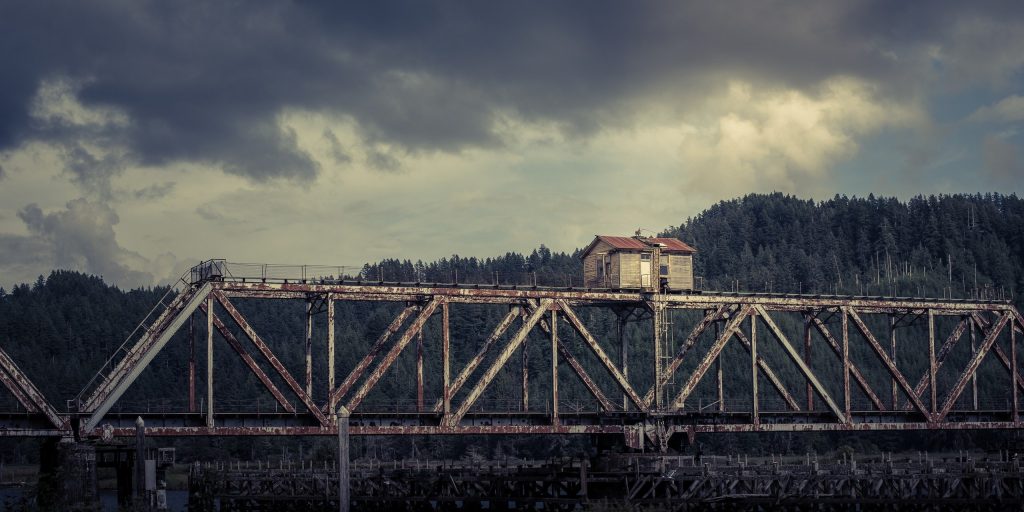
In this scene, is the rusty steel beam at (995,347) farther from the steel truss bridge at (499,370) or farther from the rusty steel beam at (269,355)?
the rusty steel beam at (269,355)

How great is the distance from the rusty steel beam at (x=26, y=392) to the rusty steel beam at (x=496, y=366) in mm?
20962

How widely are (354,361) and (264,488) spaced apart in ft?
331

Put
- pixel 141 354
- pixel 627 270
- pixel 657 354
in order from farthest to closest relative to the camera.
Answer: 1. pixel 627 270
2. pixel 657 354
3. pixel 141 354

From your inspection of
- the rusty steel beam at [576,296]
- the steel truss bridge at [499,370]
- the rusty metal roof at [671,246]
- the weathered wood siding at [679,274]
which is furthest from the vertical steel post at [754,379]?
the rusty metal roof at [671,246]

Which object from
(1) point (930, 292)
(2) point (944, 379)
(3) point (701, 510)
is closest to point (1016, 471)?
(3) point (701, 510)


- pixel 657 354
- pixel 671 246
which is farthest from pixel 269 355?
pixel 671 246

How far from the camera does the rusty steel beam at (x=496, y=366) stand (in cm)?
7131

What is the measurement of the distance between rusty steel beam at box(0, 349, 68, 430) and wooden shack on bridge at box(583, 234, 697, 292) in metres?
34.7

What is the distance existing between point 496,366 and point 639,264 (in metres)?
13.4

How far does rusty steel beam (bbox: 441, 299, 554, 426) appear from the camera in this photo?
71.3 meters

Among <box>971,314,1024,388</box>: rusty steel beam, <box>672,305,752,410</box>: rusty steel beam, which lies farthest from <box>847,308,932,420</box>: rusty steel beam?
<box>971,314,1024,388</box>: rusty steel beam

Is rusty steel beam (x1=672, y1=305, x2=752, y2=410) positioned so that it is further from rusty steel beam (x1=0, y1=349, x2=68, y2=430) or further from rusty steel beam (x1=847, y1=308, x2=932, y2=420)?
rusty steel beam (x1=0, y1=349, x2=68, y2=430)

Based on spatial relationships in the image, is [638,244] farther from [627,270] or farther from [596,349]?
[596,349]

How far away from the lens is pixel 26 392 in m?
63.0
